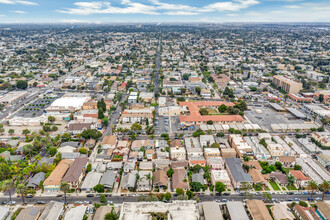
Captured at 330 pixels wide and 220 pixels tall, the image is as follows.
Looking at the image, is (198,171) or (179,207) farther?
(198,171)

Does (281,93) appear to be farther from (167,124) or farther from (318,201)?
(318,201)

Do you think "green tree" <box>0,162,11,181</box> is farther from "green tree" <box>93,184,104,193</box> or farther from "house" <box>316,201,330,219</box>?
"house" <box>316,201,330,219</box>

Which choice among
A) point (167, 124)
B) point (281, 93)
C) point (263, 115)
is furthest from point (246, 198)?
point (281, 93)

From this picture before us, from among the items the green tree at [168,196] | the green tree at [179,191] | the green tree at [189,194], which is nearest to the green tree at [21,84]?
the green tree at [168,196]

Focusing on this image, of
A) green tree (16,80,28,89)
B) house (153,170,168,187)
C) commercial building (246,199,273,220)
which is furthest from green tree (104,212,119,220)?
green tree (16,80,28,89)

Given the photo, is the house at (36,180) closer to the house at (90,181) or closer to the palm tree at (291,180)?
the house at (90,181)
